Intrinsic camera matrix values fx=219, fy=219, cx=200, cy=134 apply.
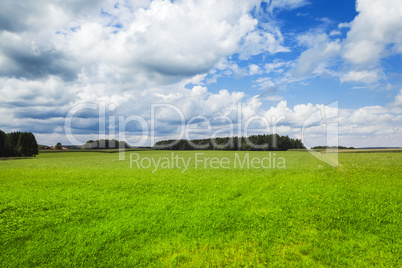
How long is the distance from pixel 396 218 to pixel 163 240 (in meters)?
11.3

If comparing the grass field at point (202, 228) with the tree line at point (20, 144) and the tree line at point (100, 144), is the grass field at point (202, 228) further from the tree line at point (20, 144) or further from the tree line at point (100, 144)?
the tree line at point (100, 144)

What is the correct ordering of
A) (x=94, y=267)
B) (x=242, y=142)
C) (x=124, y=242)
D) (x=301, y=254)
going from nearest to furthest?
(x=94, y=267) → (x=301, y=254) → (x=124, y=242) → (x=242, y=142)

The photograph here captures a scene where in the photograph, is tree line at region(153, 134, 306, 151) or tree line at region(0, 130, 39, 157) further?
tree line at region(153, 134, 306, 151)

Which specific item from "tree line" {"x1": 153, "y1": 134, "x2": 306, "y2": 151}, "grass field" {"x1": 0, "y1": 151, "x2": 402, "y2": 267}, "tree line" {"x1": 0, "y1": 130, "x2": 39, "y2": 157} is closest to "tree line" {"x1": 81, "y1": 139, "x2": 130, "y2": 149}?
"tree line" {"x1": 153, "y1": 134, "x2": 306, "y2": 151}

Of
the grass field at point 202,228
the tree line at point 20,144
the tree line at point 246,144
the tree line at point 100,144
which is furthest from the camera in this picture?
the tree line at point 246,144

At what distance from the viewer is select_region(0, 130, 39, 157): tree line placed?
82.6 m

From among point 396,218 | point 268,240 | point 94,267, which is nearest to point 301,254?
point 268,240

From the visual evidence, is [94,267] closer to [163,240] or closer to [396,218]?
[163,240]

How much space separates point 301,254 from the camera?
26.4 ft

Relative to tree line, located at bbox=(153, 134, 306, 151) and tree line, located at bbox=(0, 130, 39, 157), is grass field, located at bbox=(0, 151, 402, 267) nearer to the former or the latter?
tree line, located at bbox=(0, 130, 39, 157)

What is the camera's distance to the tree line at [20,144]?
82.6 meters

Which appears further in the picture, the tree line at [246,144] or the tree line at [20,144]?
the tree line at [246,144]

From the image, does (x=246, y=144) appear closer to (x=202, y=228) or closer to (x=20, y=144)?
(x=20, y=144)

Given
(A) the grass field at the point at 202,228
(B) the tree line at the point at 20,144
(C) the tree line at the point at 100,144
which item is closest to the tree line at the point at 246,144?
(C) the tree line at the point at 100,144
